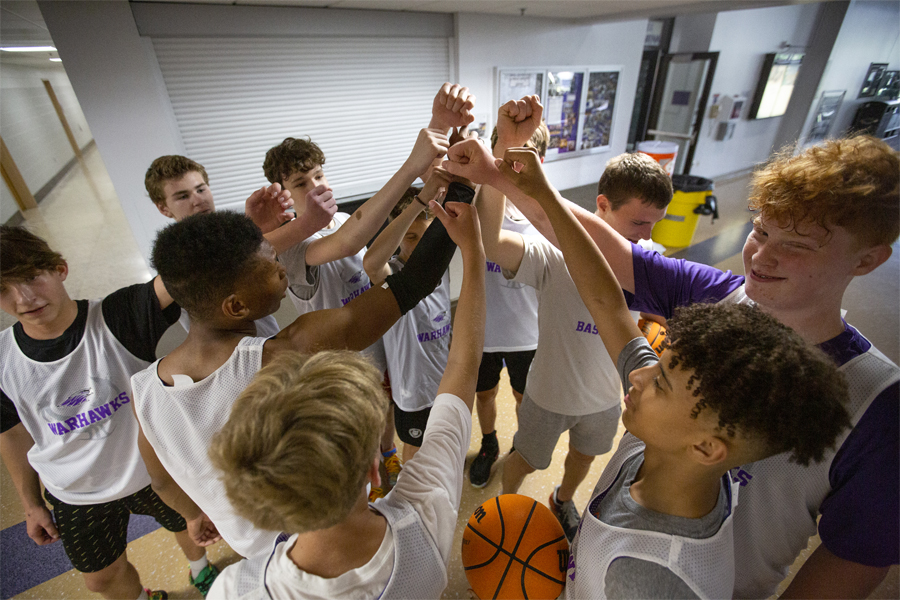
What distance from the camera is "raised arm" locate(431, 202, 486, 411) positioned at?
1054mm

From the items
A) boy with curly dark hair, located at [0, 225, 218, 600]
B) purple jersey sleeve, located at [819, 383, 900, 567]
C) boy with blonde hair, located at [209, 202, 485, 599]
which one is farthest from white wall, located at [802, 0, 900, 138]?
boy with curly dark hair, located at [0, 225, 218, 600]

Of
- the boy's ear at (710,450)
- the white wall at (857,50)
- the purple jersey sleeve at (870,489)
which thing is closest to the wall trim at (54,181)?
the boy's ear at (710,450)

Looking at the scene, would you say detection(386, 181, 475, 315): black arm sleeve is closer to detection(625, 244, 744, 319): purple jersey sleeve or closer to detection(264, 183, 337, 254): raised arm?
detection(264, 183, 337, 254): raised arm

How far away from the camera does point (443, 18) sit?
450 cm

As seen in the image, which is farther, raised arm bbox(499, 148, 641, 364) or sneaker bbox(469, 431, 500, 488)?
sneaker bbox(469, 431, 500, 488)

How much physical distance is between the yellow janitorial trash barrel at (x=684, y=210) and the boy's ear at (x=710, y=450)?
4463 mm

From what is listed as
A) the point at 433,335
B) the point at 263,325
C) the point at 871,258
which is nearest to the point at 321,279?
the point at 263,325

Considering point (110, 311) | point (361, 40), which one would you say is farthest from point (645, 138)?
point (110, 311)

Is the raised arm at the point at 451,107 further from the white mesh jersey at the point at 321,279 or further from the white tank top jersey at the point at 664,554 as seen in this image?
the white tank top jersey at the point at 664,554

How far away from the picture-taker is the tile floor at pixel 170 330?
1.90m

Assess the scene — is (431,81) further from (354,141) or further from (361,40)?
(354,141)

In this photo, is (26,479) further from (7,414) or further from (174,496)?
(174,496)

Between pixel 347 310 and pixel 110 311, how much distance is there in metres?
0.94

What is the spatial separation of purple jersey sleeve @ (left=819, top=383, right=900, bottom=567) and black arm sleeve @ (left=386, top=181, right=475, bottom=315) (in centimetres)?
107
